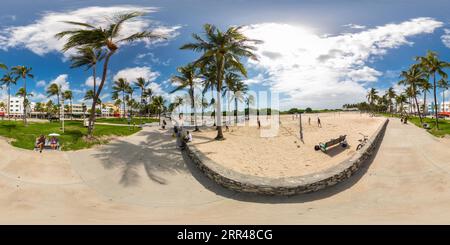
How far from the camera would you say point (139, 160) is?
1666 centimetres

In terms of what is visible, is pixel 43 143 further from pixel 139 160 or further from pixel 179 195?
pixel 179 195

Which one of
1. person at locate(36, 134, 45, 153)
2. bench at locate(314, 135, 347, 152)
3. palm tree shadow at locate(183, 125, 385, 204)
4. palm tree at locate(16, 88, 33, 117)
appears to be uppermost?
palm tree at locate(16, 88, 33, 117)

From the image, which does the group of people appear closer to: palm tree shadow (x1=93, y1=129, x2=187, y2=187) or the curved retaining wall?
palm tree shadow (x1=93, y1=129, x2=187, y2=187)

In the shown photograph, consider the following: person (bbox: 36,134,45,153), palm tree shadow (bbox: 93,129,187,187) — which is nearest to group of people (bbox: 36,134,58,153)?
person (bbox: 36,134,45,153)

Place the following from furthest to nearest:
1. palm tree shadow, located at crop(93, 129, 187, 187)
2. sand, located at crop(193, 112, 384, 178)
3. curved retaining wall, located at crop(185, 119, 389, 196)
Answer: sand, located at crop(193, 112, 384, 178) < palm tree shadow, located at crop(93, 129, 187, 187) < curved retaining wall, located at crop(185, 119, 389, 196)

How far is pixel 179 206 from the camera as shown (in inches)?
405

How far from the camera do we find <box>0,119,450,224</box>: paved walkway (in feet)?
29.3

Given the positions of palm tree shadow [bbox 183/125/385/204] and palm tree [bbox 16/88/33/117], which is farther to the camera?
palm tree [bbox 16/88/33/117]

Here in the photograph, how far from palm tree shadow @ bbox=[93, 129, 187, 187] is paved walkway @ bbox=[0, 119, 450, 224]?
0.31 feet

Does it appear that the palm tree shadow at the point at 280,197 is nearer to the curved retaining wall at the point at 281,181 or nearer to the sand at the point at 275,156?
the curved retaining wall at the point at 281,181

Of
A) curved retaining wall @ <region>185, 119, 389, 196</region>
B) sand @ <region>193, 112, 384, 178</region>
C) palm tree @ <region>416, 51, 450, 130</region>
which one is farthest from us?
palm tree @ <region>416, 51, 450, 130</region>

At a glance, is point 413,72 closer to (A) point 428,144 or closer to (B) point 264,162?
(A) point 428,144

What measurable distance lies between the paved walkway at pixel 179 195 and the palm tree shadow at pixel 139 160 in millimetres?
93
